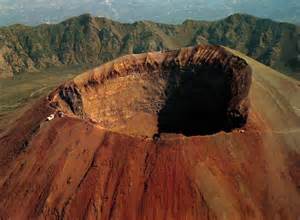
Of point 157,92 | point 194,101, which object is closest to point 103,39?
point 157,92

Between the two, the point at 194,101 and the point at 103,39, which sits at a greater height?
the point at 194,101

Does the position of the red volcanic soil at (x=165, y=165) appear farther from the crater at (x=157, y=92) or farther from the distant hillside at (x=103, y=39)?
the distant hillside at (x=103, y=39)

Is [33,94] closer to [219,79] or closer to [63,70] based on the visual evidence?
[63,70]

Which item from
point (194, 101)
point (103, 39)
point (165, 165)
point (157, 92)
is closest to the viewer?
point (165, 165)

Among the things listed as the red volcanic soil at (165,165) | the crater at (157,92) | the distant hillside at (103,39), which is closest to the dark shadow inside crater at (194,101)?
the crater at (157,92)

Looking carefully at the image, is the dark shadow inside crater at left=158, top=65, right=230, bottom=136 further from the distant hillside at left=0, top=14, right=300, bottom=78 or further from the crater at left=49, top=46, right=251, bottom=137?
the distant hillside at left=0, top=14, right=300, bottom=78

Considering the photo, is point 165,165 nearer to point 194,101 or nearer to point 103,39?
point 194,101

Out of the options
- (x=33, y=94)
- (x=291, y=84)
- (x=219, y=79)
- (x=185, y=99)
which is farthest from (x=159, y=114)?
(x=33, y=94)
